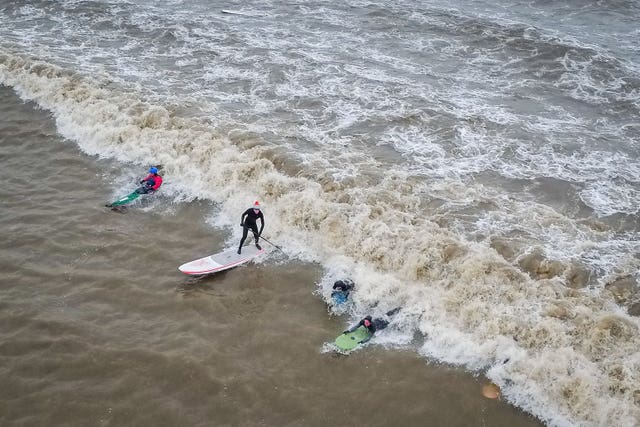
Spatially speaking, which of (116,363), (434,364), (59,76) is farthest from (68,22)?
(434,364)

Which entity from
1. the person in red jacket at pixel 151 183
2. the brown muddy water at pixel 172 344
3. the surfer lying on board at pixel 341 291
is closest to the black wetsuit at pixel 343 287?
the surfer lying on board at pixel 341 291

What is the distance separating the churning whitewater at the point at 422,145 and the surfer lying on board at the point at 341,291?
15.4 inches

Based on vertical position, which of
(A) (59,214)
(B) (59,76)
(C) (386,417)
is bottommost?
(C) (386,417)

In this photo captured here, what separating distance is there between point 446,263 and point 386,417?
15.5 ft

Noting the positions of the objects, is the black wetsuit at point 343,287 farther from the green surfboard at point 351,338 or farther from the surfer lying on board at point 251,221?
the surfer lying on board at point 251,221

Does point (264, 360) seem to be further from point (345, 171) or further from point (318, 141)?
point (318, 141)

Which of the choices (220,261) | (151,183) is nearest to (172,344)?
(220,261)

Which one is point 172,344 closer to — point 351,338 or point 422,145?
point 351,338

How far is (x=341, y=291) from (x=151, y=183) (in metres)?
7.43

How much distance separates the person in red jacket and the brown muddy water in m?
0.99

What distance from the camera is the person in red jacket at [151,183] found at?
15055 millimetres

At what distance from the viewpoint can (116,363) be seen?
32.0 feet

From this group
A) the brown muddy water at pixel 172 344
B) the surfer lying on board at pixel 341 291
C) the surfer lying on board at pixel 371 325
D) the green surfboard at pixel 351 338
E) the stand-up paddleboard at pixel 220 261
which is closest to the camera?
the brown muddy water at pixel 172 344

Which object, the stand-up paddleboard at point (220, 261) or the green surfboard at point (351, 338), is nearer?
the green surfboard at point (351, 338)
